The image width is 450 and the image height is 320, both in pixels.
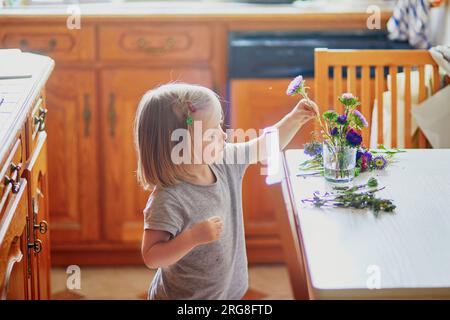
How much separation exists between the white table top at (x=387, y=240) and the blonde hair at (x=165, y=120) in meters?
0.21

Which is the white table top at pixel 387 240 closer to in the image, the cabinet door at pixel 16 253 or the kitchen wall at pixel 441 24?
the cabinet door at pixel 16 253

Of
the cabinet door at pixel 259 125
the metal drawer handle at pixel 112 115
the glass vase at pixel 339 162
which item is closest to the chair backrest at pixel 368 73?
the glass vase at pixel 339 162

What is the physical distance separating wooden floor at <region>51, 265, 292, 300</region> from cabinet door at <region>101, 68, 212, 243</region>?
118 millimetres

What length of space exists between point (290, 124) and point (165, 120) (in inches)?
11.8

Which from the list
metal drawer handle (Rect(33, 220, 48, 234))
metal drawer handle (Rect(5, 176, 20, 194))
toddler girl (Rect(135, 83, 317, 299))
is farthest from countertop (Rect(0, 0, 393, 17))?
metal drawer handle (Rect(5, 176, 20, 194))

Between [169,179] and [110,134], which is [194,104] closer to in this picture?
[169,179]

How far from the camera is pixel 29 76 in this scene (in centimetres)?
178

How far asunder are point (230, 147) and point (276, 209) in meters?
1.14

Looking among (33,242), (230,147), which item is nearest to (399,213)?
(230,147)

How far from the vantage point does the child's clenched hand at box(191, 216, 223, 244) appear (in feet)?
4.58

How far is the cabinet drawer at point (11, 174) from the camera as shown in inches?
54.4

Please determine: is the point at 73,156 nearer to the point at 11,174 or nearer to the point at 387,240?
the point at 11,174

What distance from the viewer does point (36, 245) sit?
174 cm

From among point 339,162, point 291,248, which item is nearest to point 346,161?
point 339,162
